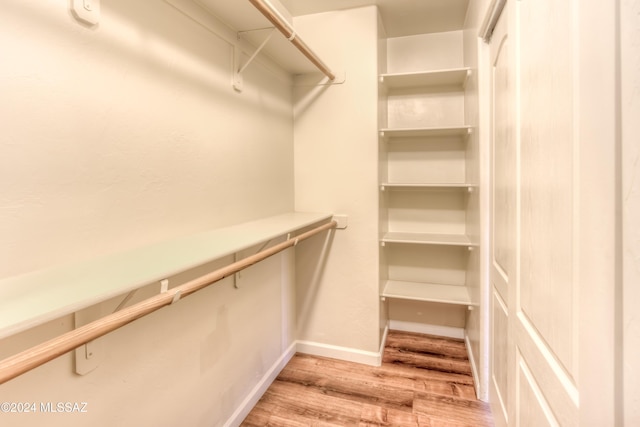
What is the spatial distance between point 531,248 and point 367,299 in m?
1.40

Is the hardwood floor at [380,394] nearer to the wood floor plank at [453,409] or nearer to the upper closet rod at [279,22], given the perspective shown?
the wood floor plank at [453,409]

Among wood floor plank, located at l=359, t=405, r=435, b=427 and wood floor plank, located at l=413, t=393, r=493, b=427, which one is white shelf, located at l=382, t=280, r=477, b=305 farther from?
wood floor plank, located at l=359, t=405, r=435, b=427

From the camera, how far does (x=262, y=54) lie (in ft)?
6.09

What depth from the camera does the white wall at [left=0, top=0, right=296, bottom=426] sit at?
0.78 metres

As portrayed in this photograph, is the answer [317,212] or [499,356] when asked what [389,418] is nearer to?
[499,356]

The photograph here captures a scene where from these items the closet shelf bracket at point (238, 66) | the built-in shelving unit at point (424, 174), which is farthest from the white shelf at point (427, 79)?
the closet shelf bracket at point (238, 66)

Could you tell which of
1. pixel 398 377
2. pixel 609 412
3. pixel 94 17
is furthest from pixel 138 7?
pixel 398 377

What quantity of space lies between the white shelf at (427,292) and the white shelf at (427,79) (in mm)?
1525

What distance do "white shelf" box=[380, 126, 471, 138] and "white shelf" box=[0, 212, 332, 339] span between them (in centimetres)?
148

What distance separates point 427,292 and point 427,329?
18.5 inches

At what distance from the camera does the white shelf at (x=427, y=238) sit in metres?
2.23

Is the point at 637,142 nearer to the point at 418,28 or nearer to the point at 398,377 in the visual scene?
the point at 398,377

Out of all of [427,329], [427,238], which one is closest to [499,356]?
[427,238]

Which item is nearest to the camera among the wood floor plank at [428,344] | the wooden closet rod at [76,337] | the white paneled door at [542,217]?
the wooden closet rod at [76,337]
